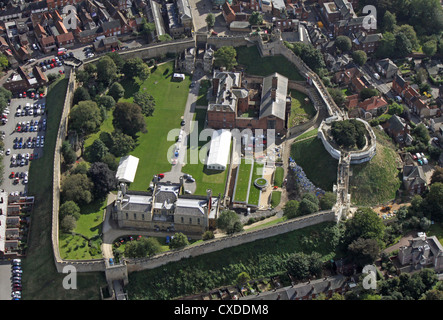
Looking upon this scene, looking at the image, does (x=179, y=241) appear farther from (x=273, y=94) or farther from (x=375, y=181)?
(x=273, y=94)

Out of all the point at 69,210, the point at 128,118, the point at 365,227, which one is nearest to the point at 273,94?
the point at 128,118

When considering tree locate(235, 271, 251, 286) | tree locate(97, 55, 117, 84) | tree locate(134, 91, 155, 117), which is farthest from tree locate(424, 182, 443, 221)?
tree locate(97, 55, 117, 84)

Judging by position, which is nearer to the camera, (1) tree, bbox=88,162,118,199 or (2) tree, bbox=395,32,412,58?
(1) tree, bbox=88,162,118,199

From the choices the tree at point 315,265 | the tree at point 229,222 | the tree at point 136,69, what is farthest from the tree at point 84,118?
the tree at point 315,265

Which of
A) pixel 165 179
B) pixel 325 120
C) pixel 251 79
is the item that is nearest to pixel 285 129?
pixel 325 120

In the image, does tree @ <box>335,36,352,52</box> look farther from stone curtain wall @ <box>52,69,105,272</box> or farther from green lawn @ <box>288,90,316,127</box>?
stone curtain wall @ <box>52,69,105,272</box>

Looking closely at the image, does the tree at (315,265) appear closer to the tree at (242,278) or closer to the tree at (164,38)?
the tree at (242,278)
